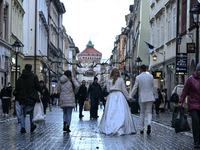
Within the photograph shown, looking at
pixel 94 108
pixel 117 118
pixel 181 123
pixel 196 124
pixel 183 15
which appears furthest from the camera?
pixel 183 15

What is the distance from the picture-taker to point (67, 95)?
1330cm

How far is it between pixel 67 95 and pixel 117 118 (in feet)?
5.72

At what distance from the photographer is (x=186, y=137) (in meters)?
12.3

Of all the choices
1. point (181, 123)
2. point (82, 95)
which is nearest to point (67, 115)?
point (181, 123)

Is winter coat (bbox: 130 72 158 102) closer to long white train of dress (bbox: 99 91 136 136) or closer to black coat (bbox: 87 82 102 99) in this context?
long white train of dress (bbox: 99 91 136 136)

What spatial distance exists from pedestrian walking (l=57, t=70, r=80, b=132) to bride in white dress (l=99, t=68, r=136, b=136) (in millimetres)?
992

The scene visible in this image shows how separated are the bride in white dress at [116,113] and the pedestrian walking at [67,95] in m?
0.99

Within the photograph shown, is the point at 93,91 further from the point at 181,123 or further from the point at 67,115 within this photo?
the point at 181,123

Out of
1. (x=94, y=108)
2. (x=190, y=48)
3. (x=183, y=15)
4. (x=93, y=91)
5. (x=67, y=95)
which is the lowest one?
(x=94, y=108)

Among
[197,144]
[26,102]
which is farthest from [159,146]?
[26,102]

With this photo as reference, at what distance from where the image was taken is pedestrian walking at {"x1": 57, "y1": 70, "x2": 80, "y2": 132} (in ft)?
43.0

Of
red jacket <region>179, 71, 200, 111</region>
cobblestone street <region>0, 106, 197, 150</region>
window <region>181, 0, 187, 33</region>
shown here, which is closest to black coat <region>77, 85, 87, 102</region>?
window <region>181, 0, 187, 33</region>

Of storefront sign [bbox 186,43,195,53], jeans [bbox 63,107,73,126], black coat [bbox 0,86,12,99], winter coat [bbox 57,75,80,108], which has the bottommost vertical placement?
jeans [bbox 63,107,73,126]

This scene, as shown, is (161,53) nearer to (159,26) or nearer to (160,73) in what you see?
(160,73)
